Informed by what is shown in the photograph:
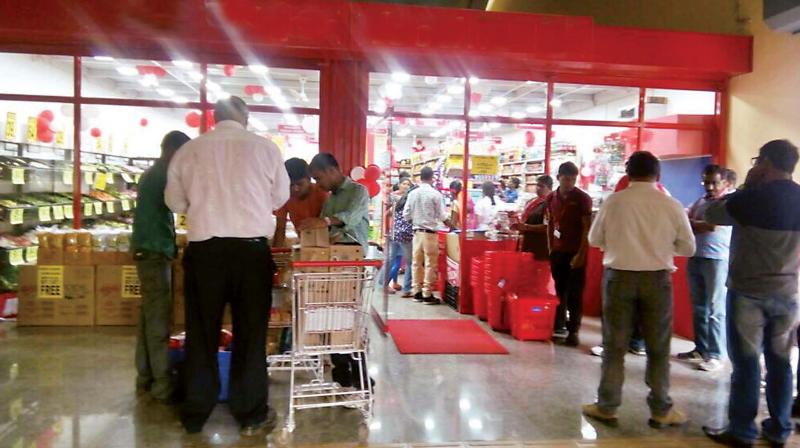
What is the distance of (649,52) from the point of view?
21.3ft

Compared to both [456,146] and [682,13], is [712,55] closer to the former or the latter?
[682,13]

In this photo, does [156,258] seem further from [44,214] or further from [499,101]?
[499,101]

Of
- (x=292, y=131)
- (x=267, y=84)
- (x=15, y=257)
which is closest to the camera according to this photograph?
(x=15, y=257)

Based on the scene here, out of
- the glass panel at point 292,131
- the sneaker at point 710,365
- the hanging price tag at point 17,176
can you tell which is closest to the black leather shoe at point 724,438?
the sneaker at point 710,365

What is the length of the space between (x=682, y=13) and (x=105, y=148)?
26.2ft

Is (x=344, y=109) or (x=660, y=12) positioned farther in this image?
(x=660, y=12)

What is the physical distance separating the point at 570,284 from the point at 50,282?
5101 millimetres

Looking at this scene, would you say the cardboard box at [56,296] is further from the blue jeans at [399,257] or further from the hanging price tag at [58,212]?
the blue jeans at [399,257]

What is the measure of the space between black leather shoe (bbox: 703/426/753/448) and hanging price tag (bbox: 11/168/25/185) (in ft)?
22.5

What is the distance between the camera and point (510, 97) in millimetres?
10594

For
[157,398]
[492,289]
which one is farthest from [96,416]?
[492,289]

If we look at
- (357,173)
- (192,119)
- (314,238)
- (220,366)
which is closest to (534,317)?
(357,173)

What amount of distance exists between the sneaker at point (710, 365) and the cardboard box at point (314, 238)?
11.4ft

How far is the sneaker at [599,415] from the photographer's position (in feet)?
11.9
